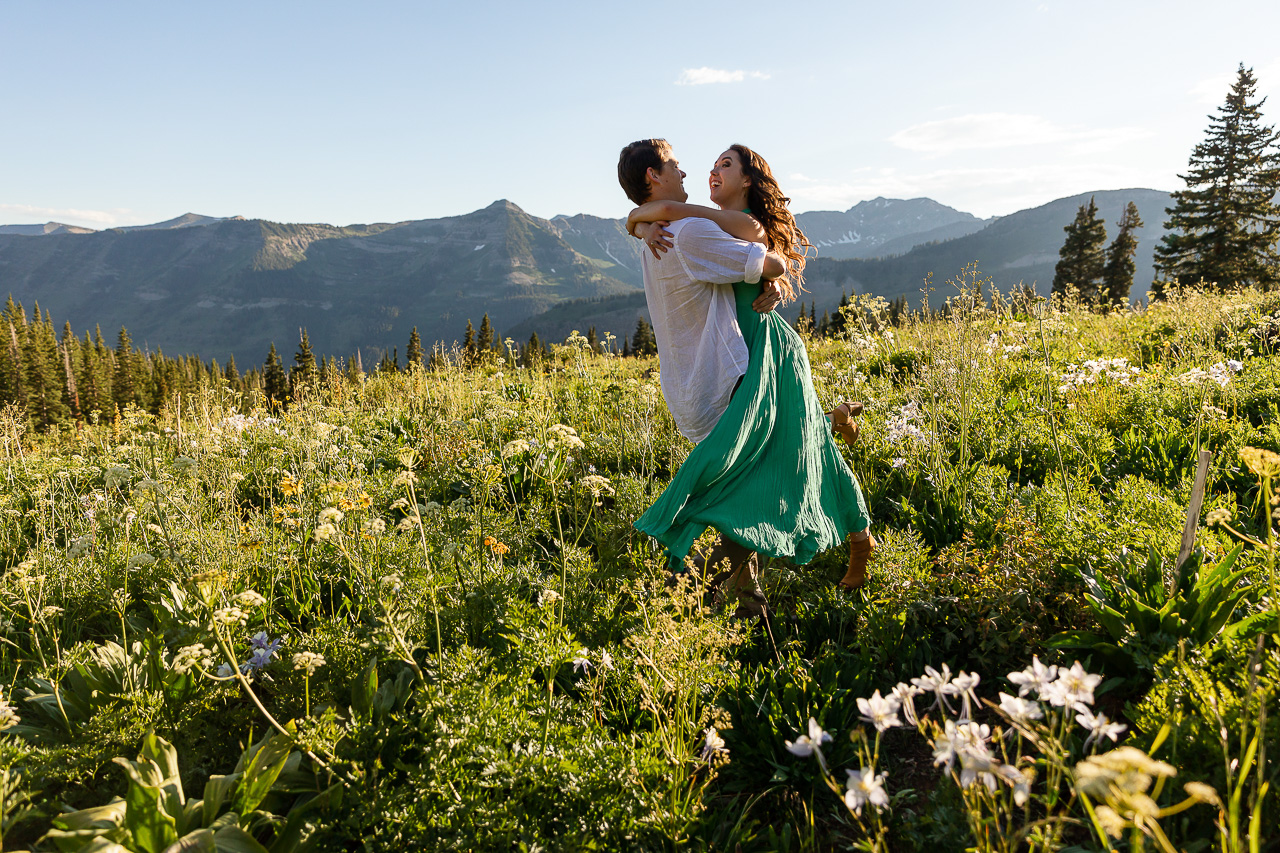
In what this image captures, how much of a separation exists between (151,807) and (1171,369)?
8.32 meters

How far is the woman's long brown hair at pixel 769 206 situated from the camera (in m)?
3.29

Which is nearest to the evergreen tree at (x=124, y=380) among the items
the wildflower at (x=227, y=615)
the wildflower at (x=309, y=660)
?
the wildflower at (x=227, y=615)

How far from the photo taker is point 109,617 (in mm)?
3613

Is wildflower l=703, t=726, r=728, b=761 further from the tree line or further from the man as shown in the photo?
the tree line

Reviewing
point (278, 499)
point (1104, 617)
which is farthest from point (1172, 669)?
point (278, 499)

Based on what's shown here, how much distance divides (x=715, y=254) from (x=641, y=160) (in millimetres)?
662

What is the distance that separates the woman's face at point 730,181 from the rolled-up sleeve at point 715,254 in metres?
0.39

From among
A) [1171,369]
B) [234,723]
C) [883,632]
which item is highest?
[1171,369]

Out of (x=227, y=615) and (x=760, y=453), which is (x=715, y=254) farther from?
(x=227, y=615)

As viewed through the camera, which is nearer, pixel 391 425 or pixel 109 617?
pixel 109 617

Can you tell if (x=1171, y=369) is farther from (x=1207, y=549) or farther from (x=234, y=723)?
(x=234, y=723)

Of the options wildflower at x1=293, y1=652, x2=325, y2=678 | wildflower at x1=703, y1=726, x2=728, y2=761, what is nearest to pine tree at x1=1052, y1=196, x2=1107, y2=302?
wildflower at x1=703, y1=726, x2=728, y2=761

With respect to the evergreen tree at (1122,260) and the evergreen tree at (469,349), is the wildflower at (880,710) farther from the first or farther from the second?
the evergreen tree at (1122,260)

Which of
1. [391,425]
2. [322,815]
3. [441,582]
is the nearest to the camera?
[322,815]
